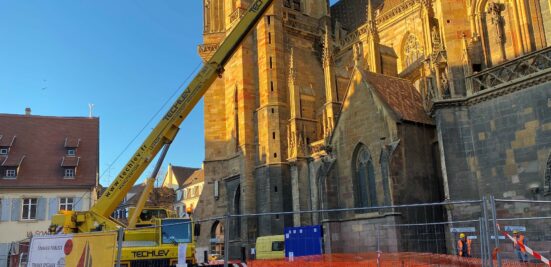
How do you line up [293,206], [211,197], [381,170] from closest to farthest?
1. [381,170]
2. [293,206]
3. [211,197]

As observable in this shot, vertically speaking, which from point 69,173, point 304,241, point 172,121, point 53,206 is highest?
point 69,173

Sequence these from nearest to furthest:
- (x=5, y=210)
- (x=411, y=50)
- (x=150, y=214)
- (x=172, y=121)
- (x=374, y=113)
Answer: (x=172, y=121)
(x=150, y=214)
(x=374, y=113)
(x=411, y=50)
(x=5, y=210)

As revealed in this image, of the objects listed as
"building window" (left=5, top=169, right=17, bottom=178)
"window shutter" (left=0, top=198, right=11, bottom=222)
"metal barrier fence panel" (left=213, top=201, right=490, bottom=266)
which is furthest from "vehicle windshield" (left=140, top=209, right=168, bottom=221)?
"building window" (left=5, top=169, right=17, bottom=178)

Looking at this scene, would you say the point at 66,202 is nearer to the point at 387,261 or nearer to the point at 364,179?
the point at 364,179

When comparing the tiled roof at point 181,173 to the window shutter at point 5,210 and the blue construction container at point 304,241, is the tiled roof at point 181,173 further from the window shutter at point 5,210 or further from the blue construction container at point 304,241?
the blue construction container at point 304,241

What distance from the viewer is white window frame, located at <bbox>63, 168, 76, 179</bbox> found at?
34188mm

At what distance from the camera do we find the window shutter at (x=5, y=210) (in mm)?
31781

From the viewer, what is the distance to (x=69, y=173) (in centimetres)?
3441

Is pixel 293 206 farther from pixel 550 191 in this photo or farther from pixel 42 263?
pixel 42 263

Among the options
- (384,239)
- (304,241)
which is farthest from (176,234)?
(304,241)

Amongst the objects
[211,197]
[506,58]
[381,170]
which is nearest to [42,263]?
[381,170]

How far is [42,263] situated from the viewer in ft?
35.7

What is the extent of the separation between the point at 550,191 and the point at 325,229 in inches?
A: 359

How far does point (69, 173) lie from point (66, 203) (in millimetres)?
2216
